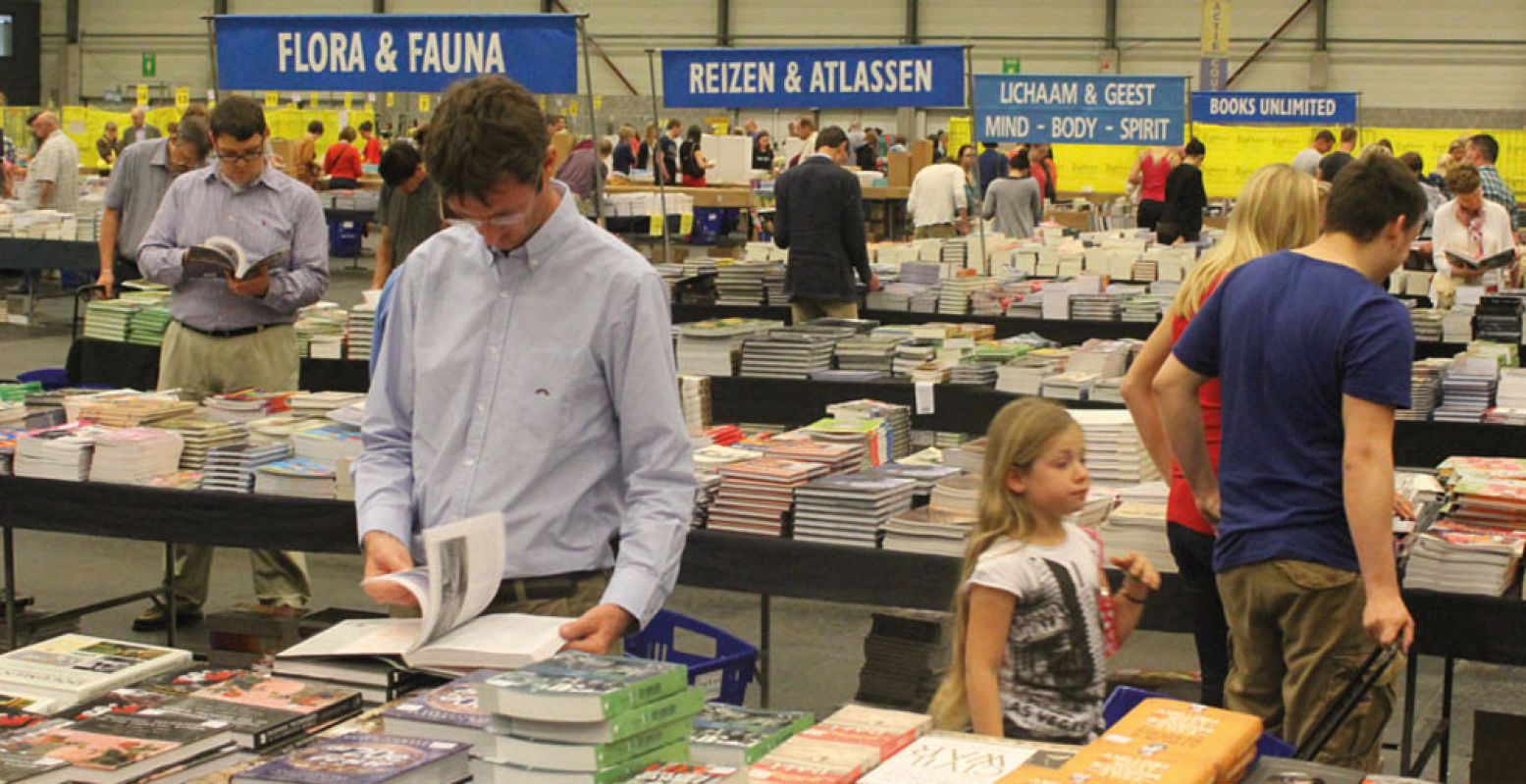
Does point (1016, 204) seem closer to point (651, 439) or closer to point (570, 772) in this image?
point (651, 439)

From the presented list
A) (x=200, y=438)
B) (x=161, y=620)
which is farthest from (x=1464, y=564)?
(x=161, y=620)

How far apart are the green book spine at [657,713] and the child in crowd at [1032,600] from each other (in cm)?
80

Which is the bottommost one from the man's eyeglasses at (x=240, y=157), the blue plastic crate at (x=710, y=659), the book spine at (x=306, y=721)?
the blue plastic crate at (x=710, y=659)

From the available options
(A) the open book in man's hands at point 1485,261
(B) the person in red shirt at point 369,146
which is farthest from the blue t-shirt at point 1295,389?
(B) the person in red shirt at point 369,146

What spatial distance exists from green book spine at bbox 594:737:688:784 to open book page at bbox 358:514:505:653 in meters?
0.40

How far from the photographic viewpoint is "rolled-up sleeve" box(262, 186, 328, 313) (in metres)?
5.38

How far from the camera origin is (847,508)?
4.17 meters

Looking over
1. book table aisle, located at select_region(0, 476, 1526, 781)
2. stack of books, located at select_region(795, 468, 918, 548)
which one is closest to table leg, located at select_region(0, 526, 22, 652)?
book table aisle, located at select_region(0, 476, 1526, 781)

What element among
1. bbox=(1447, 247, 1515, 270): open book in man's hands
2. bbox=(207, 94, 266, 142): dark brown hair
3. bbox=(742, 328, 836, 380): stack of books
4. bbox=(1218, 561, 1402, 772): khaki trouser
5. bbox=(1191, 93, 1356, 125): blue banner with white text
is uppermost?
bbox=(1191, 93, 1356, 125): blue banner with white text

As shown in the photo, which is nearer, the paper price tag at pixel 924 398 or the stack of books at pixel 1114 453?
the stack of books at pixel 1114 453

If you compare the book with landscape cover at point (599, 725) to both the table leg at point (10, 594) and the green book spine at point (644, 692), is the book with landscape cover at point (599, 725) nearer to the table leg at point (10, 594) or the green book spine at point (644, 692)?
the green book spine at point (644, 692)

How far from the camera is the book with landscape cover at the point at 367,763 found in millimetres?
1850

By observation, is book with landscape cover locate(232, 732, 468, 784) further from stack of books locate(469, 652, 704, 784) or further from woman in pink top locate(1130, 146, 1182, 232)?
woman in pink top locate(1130, 146, 1182, 232)

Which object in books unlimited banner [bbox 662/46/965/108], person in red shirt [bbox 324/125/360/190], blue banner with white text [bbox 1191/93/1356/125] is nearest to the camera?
books unlimited banner [bbox 662/46/965/108]
